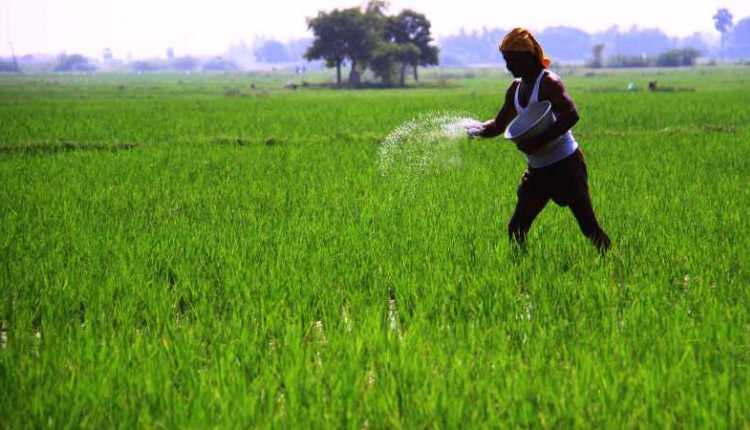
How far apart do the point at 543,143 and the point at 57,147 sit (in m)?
8.89

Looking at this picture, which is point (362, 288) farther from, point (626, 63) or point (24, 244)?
point (626, 63)

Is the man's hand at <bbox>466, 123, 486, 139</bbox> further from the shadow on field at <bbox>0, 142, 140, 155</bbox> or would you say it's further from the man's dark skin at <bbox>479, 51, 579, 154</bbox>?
the shadow on field at <bbox>0, 142, 140, 155</bbox>

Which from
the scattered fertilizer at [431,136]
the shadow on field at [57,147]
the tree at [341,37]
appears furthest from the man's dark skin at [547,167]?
the tree at [341,37]

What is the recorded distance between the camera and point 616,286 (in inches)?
126

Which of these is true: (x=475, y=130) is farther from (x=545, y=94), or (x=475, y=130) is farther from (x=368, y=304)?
(x=368, y=304)

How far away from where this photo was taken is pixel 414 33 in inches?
2297

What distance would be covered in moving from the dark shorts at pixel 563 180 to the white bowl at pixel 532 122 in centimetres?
31

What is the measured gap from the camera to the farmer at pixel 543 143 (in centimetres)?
328

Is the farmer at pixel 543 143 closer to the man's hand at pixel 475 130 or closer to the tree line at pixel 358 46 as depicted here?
the man's hand at pixel 475 130

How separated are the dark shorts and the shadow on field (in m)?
7.71

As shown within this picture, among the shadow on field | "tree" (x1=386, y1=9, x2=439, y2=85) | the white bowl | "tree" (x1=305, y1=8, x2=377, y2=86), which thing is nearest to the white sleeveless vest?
the white bowl

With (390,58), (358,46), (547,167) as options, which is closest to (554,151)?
(547,167)

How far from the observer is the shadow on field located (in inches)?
386

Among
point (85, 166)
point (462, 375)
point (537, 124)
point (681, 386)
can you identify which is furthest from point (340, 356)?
point (85, 166)
